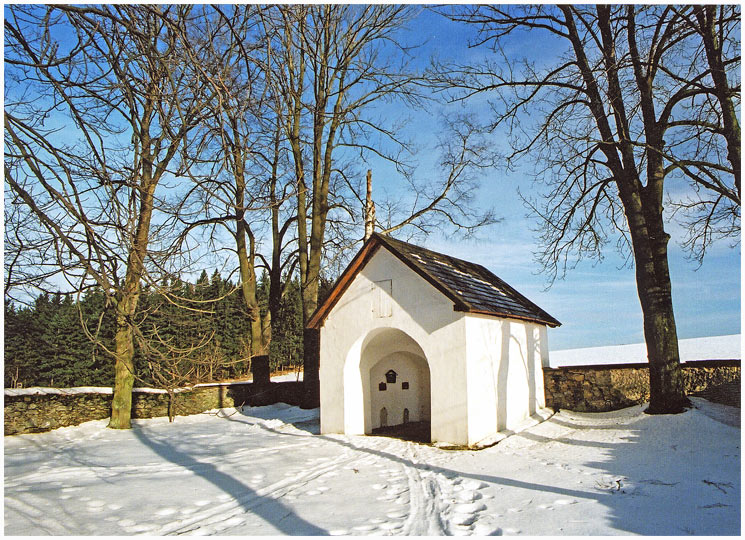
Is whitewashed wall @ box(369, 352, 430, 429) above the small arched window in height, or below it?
above

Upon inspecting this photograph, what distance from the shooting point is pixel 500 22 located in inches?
485

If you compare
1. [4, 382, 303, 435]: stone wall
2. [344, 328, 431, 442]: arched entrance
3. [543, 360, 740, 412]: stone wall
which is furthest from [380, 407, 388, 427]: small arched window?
[4, 382, 303, 435]: stone wall

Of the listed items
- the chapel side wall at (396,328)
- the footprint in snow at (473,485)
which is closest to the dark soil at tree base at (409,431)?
the chapel side wall at (396,328)

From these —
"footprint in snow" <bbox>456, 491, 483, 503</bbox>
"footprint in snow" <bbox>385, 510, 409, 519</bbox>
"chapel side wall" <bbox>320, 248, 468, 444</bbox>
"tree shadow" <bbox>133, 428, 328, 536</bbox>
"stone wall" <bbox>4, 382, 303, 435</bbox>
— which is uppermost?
"chapel side wall" <bbox>320, 248, 468, 444</bbox>

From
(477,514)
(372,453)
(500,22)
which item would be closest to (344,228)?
(500,22)

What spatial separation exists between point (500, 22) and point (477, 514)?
11.0 m

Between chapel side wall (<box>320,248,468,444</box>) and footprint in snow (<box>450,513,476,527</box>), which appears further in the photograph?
chapel side wall (<box>320,248,468,444</box>)

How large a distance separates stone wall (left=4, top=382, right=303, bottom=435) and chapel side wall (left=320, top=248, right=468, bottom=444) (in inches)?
129

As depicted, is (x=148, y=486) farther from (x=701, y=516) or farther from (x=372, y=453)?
(x=701, y=516)

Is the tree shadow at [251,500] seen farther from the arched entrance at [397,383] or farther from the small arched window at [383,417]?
the small arched window at [383,417]

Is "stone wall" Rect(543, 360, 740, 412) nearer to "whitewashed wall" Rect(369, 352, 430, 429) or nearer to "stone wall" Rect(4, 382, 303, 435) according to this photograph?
"whitewashed wall" Rect(369, 352, 430, 429)

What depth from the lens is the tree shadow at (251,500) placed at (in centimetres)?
539

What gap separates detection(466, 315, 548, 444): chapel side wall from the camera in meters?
10.3

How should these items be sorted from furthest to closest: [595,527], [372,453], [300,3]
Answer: [372,453] → [595,527] → [300,3]
